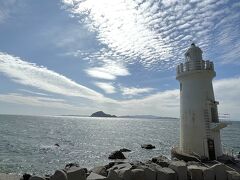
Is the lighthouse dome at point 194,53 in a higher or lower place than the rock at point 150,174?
higher

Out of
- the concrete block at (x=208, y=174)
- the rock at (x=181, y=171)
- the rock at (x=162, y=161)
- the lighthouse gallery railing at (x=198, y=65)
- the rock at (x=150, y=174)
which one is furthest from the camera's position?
the lighthouse gallery railing at (x=198, y=65)

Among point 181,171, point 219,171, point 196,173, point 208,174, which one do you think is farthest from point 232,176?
point 181,171

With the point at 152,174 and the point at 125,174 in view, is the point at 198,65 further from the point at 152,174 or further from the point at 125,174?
A: the point at 125,174

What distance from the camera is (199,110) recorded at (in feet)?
58.9

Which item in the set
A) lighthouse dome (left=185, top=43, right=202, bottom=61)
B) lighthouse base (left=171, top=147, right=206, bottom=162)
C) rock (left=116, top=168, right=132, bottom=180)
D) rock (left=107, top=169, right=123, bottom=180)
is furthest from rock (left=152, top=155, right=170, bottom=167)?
lighthouse dome (left=185, top=43, right=202, bottom=61)

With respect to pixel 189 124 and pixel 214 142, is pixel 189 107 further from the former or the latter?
pixel 214 142

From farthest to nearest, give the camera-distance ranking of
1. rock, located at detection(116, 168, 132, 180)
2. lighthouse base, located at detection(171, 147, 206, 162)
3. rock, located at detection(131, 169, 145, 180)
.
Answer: lighthouse base, located at detection(171, 147, 206, 162), rock, located at detection(131, 169, 145, 180), rock, located at detection(116, 168, 132, 180)

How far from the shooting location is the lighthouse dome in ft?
62.1

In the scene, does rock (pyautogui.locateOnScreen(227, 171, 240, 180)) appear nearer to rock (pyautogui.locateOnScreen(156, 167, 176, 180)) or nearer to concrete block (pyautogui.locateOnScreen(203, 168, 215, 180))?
concrete block (pyautogui.locateOnScreen(203, 168, 215, 180))

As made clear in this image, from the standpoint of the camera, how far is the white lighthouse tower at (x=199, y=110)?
17656mm

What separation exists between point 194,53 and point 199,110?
4.27 metres

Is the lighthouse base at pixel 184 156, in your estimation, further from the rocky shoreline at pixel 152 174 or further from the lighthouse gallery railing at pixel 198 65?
the lighthouse gallery railing at pixel 198 65

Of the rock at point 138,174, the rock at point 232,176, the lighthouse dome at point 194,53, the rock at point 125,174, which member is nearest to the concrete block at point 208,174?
the rock at point 232,176

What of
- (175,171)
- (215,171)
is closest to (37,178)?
(175,171)
